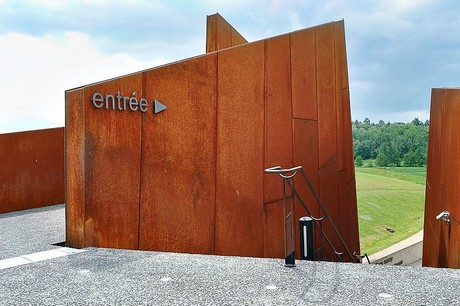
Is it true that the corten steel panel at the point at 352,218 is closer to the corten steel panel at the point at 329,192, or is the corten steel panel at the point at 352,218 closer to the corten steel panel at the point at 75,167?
the corten steel panel at the point at 329,192

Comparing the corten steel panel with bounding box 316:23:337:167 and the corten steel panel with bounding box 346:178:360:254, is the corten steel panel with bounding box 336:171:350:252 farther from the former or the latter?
the corten steel panel with bounding box 316:23:337:167

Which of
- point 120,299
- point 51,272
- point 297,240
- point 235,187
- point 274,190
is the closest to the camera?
point 120,299

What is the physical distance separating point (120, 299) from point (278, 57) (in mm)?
5183

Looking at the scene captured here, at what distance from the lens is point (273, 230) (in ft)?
22.9

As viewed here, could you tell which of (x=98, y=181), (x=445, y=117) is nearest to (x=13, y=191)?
(x=98, y=181)

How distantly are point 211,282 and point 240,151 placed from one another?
2.97 meters

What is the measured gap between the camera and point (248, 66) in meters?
6.64

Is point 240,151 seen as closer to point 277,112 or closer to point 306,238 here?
point 277,112

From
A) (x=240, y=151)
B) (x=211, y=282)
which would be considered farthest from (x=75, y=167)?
(x=240, y=151)

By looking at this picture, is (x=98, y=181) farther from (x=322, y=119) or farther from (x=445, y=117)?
(x=445, y=117)

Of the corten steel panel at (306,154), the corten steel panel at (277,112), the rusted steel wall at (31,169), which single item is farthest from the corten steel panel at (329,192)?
the rusted steel wall at (31,169)

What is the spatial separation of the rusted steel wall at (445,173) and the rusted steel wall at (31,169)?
25.4 feet

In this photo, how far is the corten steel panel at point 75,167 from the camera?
482 centimetres

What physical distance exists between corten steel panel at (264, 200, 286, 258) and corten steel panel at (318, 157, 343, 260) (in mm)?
2037
